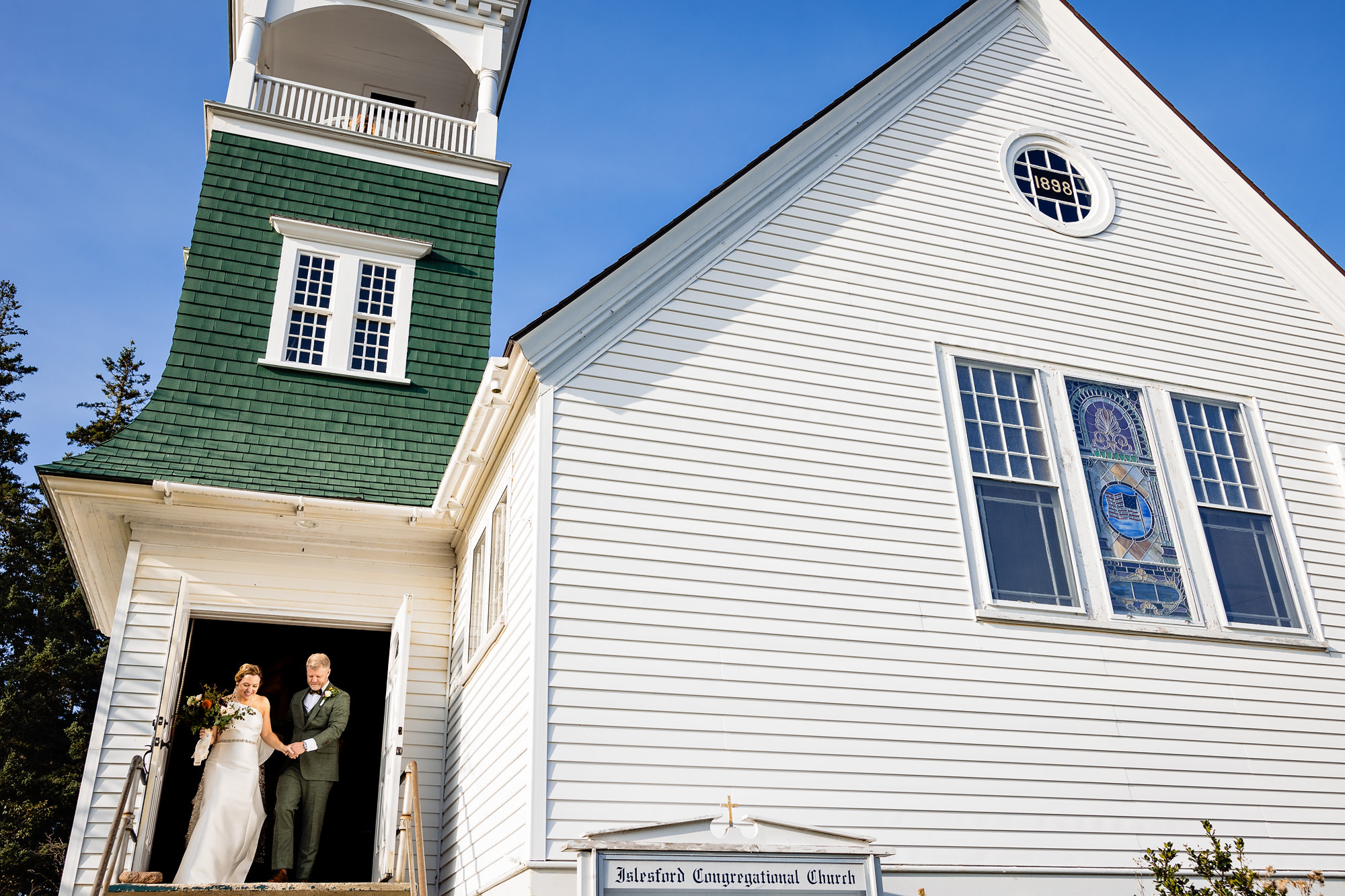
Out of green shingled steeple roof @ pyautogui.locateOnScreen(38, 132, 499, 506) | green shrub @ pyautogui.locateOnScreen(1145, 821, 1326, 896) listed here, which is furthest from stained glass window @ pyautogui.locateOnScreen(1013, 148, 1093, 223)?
green shingled steeple roof @ pyautogui.locateOnScreen(38, 132, 499, 506)

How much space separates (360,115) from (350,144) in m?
1.12

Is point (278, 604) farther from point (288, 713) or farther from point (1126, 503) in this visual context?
point (1126, 503)

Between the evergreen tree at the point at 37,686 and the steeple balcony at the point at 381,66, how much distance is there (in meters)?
14.8

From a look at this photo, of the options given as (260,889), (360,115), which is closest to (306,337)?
(360,115)

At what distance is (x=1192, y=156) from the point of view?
457 inches

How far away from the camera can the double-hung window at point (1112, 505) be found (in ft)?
29.1

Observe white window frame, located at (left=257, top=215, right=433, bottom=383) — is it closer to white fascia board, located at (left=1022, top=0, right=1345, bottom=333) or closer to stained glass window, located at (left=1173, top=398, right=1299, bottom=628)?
white fascia board, located at (left=1022, top=0, right=1345, bottom=333)

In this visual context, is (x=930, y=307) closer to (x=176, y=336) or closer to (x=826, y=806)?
(x=826, y=806)

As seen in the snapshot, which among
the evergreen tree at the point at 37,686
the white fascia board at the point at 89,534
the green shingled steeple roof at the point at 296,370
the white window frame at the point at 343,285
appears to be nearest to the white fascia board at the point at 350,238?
the white window frame at the point at 343,285

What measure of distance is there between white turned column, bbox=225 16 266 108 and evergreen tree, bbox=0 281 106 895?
15.3 m

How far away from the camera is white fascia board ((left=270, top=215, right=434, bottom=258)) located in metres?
12.9

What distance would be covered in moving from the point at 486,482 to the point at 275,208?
5651 mm

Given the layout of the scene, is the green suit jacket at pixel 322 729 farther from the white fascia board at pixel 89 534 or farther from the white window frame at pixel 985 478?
the white window frame at pixel 985 478

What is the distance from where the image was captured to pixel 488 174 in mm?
14328
